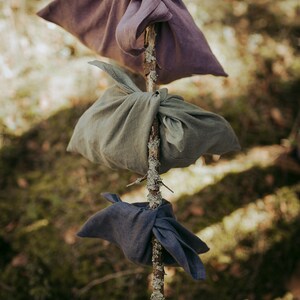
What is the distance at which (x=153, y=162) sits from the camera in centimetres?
149

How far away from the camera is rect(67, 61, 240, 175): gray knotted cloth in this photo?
56.6 inches

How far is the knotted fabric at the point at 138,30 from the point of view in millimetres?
Result: 1407

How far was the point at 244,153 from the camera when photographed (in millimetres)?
3152

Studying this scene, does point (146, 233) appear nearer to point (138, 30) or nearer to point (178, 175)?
point (138, 30)

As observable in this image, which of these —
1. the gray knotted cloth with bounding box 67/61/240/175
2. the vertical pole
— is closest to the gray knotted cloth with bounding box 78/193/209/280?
the vertical pole

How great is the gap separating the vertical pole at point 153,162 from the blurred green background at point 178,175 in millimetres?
1062

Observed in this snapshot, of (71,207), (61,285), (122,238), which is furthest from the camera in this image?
(71,207)

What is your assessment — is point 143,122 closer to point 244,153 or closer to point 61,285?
point 61,285

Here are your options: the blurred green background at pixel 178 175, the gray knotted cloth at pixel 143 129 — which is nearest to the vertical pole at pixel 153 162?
the gray knotted cloth at pixel 143 129

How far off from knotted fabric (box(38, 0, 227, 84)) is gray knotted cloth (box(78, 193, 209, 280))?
0.54 meters

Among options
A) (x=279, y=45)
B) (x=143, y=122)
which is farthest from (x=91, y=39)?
(x=279, y=45)

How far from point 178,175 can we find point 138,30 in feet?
5.64

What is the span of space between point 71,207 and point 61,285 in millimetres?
507

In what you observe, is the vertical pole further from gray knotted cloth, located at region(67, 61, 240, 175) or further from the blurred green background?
the blurred green background
